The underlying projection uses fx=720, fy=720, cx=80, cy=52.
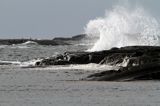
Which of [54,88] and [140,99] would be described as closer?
[140,99]

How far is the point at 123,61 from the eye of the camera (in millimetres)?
47219

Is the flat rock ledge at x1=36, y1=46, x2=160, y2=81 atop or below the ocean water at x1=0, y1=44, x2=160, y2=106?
atop

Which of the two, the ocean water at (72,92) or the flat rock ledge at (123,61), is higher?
the flat rock ledge at (123,61)

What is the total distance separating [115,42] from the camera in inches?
3236

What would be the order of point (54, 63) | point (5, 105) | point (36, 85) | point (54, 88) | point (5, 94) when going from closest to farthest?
point (5, 105) → point (5, 94) → point (54, 88) → point (36, 85) → point (54, 63)

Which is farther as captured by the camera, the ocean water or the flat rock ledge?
the flat rock ledge

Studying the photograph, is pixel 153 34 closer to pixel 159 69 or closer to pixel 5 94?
pixel 159 69

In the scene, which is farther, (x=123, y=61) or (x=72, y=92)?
(x=123, y=61)

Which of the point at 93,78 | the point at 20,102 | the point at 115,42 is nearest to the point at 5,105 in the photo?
the point at 20,102

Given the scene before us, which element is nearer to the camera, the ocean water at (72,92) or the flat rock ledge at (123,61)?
the ocean water at (72,92)

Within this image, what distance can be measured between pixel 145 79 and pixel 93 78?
2530mm

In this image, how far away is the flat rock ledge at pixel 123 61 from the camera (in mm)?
34125

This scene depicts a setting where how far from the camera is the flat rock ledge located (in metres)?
34.1

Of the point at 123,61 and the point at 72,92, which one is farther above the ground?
the point at 123,61
